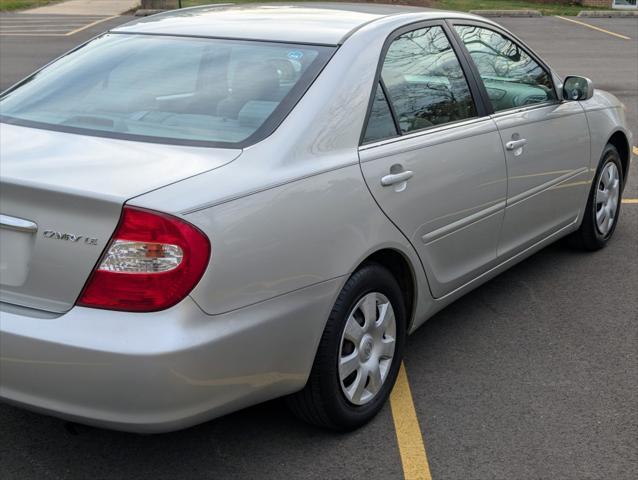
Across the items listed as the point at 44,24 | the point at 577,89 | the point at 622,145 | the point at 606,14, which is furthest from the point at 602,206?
the point at 606,14

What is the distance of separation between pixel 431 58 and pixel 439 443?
1765 mm

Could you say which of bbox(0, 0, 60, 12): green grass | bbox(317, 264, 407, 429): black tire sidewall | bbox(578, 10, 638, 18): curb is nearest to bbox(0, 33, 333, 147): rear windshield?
bbox(317, 264, 407, 429): black tire sidewall

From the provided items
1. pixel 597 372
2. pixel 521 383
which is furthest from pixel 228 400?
pixel 597 372

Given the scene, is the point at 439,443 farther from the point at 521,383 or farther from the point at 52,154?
the point at 52,154

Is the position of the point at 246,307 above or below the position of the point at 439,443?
above

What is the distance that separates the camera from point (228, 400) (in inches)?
113

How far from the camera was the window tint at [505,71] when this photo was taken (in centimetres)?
445

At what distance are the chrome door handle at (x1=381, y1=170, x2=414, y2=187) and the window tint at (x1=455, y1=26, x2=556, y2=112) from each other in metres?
1.07

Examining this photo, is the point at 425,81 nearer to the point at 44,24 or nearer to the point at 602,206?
the point at 602,206

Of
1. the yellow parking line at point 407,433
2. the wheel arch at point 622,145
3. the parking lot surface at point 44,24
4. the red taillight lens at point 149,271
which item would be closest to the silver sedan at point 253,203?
the red taillight lens at point 149,271

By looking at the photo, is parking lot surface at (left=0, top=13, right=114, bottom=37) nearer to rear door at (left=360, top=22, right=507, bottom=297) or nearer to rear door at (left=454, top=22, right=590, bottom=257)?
rear door at (left=454, top=22, right=590, bottom=257)

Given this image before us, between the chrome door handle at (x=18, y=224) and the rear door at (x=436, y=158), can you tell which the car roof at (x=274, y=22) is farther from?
the chrome door handle at (x=18, y=224)

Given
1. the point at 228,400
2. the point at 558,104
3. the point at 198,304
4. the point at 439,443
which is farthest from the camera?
the point at 558,104

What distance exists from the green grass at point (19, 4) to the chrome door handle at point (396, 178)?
84.3 feet
